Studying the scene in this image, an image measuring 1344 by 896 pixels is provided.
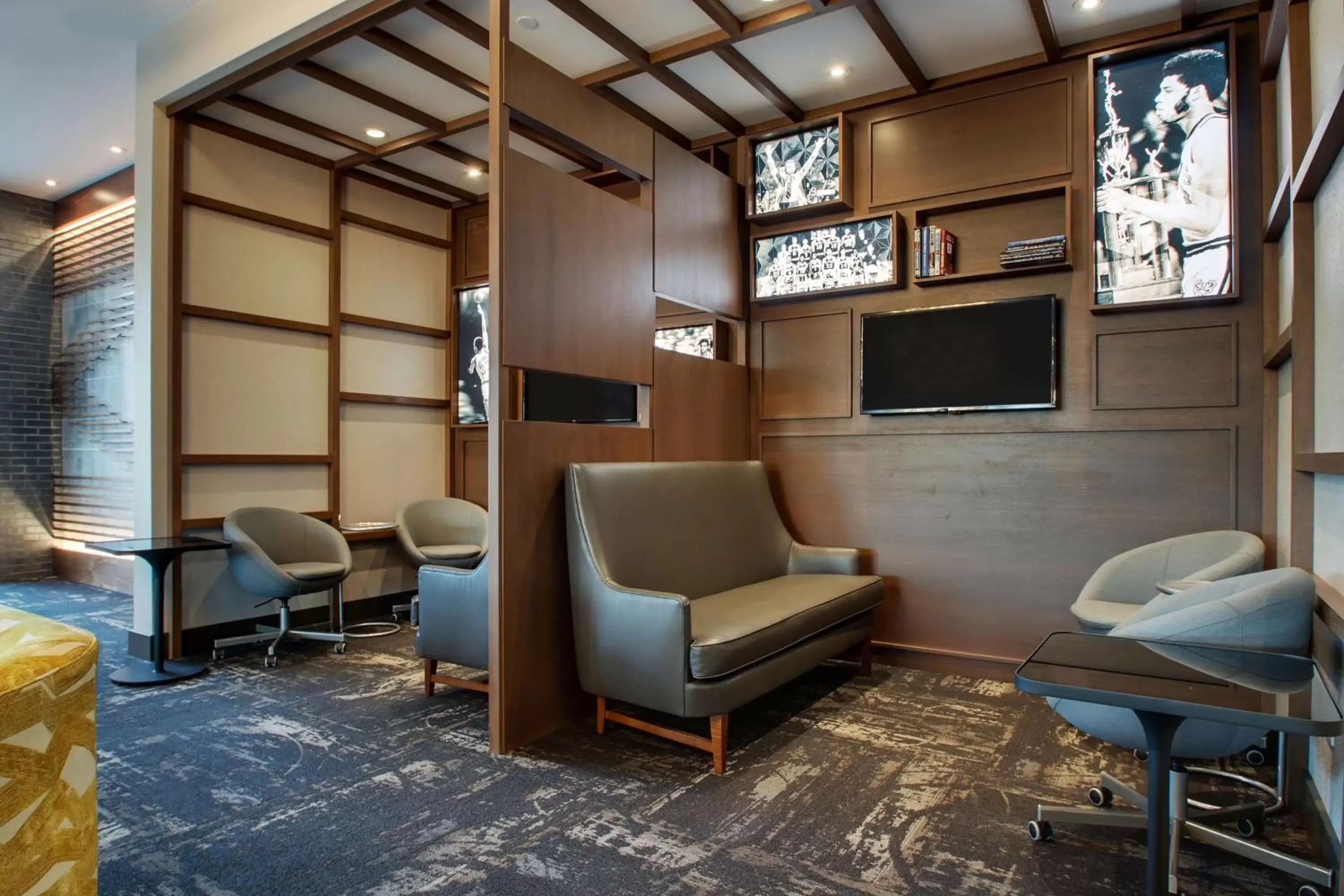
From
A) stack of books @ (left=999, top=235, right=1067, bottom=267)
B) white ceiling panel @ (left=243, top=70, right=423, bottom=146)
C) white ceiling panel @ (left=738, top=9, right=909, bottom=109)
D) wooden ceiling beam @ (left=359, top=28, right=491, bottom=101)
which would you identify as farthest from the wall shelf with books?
white ceiling panel @ (left=243, top=70, right=423, bottom=146)

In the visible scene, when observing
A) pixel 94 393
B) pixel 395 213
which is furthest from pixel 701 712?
pixel 94 393

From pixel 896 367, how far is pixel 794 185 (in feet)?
4.14

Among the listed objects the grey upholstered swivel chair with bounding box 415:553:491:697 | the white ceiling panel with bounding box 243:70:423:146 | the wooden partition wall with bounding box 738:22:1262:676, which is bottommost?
the grey upholstered swivel chair with bounding box 415:553:491:697

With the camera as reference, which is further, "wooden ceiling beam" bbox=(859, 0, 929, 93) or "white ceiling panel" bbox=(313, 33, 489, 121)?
"white ceiling panel" bbox=(313, 33, 489, 121)

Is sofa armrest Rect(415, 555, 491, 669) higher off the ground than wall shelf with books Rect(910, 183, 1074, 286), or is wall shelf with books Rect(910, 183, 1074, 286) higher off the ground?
wall shelf with books Rect(910, 183, 1074, 286)

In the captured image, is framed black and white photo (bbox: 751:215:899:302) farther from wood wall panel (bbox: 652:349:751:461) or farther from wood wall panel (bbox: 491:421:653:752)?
wood wall panel (bbox: 491:421:653:752)

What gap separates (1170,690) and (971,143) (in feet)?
11.3

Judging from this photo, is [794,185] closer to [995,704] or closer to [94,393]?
[995,704]

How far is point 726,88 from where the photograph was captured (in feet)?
14.5

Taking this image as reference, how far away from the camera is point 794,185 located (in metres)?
4.62

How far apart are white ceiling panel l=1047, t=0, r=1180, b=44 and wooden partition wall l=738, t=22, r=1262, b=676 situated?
0.62ft

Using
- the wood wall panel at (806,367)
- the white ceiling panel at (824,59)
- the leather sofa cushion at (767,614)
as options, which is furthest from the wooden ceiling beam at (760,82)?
the leather sofa cushion at (767,614)

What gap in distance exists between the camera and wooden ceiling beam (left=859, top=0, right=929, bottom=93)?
3598 mm

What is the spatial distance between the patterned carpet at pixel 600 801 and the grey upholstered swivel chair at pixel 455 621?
16 centimetres
